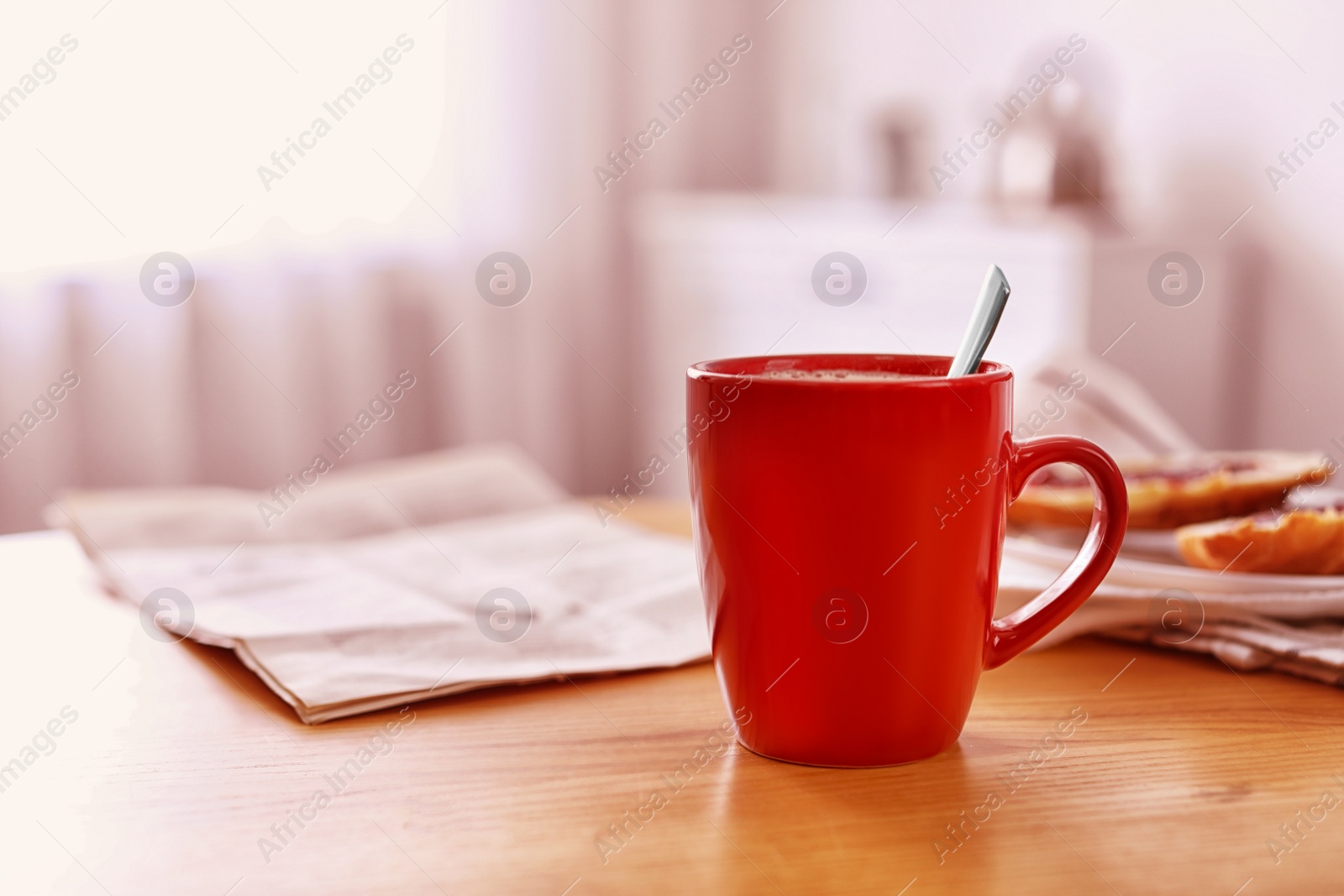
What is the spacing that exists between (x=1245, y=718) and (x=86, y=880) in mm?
461

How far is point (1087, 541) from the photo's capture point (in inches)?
19.1

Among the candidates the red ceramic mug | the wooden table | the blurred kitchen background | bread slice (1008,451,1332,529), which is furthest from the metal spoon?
the blurred kitchen background

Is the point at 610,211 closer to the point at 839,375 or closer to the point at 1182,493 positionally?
the point at 1182,493

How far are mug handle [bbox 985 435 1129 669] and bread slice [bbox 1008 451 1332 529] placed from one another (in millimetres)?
240

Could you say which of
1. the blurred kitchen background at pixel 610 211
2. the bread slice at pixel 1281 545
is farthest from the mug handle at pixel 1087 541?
the blurred kitchen background at pixel 610 211

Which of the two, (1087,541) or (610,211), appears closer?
(1087,541)

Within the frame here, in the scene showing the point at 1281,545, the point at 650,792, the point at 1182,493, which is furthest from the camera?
the point at 1182,493

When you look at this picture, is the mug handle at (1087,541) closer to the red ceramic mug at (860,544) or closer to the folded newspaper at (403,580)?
the red ceramic mug at (860,544)

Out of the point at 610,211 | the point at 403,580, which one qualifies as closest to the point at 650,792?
the point at 403,580

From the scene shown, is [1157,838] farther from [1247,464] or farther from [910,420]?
[1247,464]

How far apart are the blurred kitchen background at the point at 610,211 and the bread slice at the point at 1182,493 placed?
677 mm

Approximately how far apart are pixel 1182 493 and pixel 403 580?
49 cm

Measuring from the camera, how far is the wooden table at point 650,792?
0.37 meters

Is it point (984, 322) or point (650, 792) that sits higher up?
point (984, 322)
